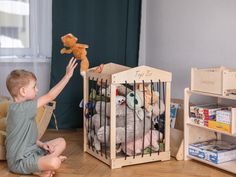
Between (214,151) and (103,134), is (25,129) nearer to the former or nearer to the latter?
(103,134)

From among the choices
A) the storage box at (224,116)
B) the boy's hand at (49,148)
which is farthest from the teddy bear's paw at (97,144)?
the storage box at (224,116)

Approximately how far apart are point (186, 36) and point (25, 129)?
1474 mm

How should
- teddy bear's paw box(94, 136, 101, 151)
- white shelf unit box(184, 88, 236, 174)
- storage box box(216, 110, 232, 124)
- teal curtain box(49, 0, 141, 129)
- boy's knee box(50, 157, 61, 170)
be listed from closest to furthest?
boy's knee box(50, 157, 61, 170), storage box box(216, 110, 232, 124), white shelf unit box(184, 88, 236, 174), teddy bear's paw box(94, 136, 101, 151), teal curtain box(49, 0, 141, 129)

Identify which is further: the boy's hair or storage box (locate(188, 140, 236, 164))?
storage box (locate(188, 140, 236, 164))

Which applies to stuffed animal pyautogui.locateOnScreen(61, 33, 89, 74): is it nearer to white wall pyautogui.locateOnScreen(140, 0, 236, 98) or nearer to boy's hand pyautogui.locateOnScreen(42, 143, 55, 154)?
boy's hand pyautogui.locateOnScreen(42, 143, 55, 154)

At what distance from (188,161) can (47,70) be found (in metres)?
1.47

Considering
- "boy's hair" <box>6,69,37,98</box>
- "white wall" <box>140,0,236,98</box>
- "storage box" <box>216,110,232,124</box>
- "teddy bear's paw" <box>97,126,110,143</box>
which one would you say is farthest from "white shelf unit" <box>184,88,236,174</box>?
"boy's hair" <box>6,69,37,98</box>

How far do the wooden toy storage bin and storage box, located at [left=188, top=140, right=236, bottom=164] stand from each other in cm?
19

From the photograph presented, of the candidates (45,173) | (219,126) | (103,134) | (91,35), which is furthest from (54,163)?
(91,35)

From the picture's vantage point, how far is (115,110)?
94.1 inches

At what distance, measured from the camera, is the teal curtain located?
3.22 meters

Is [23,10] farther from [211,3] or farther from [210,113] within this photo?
[210,113]

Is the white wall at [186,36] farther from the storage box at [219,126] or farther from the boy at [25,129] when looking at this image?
the boy at [25,129]

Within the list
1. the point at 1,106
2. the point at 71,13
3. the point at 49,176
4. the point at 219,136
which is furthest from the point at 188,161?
the point at 71,13
